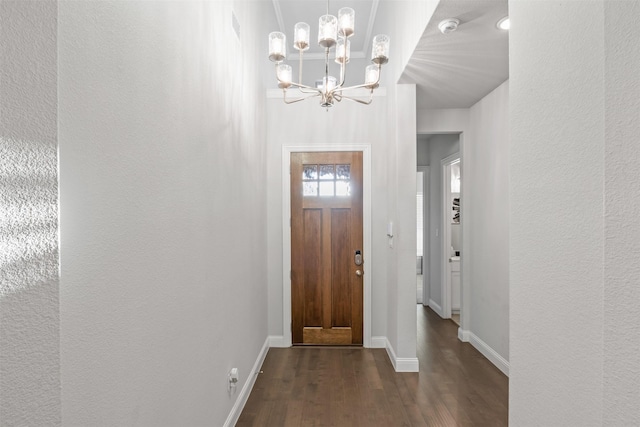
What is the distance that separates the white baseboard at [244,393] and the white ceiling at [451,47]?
8.98 ft

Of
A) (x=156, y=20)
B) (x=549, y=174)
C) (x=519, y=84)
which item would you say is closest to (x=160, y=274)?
(x=156, y=20)

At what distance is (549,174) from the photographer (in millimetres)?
1074

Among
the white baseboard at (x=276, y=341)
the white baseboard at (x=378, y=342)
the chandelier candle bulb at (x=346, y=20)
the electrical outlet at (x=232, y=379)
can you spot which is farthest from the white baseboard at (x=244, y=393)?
the chandelier candle bulb at (x=346, y=20)

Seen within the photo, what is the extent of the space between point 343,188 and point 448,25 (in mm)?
1920

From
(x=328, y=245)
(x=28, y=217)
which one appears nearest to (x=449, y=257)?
(x=328, y=245)

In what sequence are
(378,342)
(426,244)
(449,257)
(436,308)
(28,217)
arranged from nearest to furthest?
(28,217) → (378,342) → (449,257) → (436,308) → (426,244)

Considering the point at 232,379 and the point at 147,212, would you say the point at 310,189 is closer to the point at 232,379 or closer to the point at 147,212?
the point at 232,379

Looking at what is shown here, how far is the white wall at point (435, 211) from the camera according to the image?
505 cm

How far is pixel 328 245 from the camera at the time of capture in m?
3.80

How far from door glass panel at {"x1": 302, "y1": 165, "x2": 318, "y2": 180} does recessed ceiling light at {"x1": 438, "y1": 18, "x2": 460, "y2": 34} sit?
1.89 meters

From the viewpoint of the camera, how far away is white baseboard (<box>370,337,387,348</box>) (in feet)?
12.3

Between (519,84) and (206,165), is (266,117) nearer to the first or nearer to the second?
(206,165)

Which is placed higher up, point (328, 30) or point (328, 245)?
point (328, 30)

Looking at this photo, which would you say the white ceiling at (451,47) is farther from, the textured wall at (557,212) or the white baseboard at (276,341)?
the white baseboard at (276,341)
